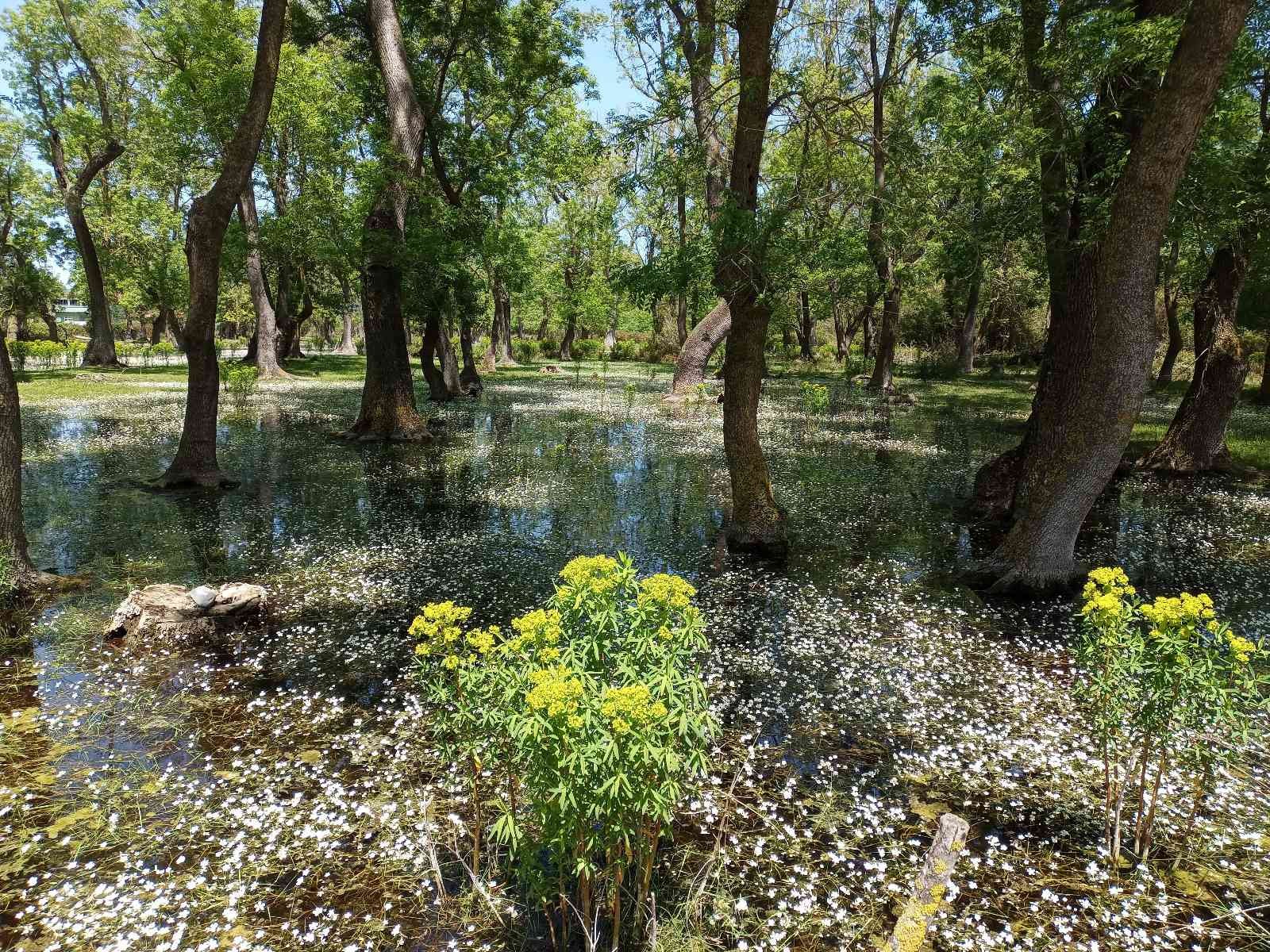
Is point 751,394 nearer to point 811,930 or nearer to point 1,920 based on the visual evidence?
point 811,930

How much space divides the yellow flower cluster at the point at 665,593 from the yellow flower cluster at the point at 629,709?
85cm

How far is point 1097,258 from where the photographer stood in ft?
32.8

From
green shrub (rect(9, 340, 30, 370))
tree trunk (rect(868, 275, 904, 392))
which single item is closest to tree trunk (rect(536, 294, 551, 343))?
tree trunk (rect(868, 275, 904, 392))

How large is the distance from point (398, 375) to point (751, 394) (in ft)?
43.7

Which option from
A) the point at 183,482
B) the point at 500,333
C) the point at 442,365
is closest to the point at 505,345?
the point at 500,333

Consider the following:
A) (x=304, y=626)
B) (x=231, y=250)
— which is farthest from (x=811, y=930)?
(x=231, y=250)

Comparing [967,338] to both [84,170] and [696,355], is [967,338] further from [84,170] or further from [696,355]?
[84,170]

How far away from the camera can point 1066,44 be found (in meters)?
9.23

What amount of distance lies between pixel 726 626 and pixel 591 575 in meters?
4.26

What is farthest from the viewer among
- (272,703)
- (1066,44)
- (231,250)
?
(231,250)

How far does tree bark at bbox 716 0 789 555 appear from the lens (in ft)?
29.1

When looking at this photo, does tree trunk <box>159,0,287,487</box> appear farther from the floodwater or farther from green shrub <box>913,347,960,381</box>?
green shrub <box>913,347,960,381</box>

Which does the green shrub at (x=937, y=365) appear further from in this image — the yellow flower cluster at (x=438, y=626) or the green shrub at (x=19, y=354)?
the green shrub at (x=19, y=354)

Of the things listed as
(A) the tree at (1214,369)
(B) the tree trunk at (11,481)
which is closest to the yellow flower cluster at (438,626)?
(B) the tree trunk at (11,481)
